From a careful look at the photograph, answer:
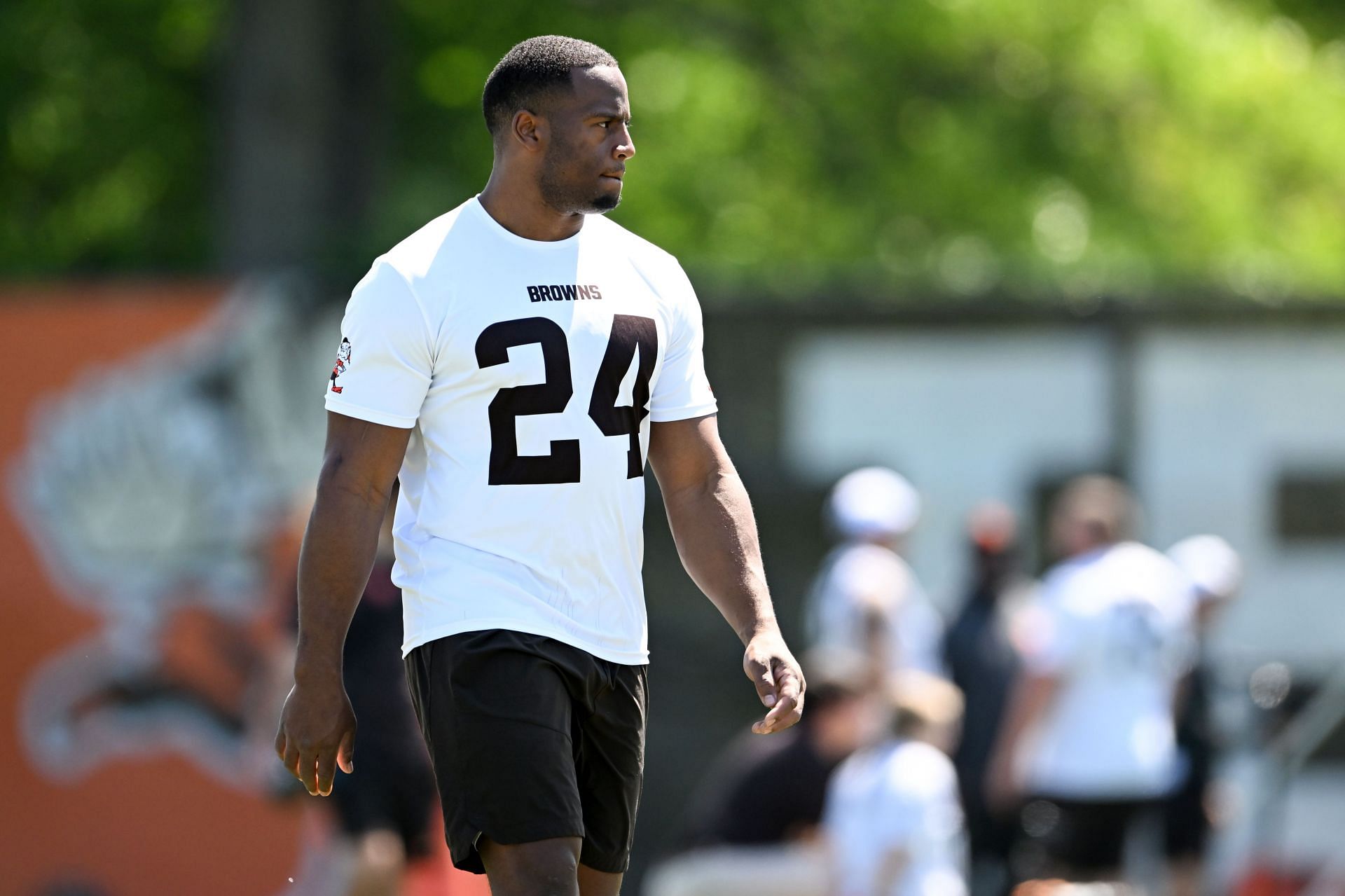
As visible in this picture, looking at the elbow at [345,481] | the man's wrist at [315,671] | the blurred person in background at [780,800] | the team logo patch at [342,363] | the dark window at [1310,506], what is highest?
the team logo patch at [342,363]

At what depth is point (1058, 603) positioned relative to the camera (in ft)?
27.9

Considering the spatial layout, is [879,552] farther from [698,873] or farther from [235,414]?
[235,414]

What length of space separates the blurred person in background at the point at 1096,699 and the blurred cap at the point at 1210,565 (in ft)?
2.56

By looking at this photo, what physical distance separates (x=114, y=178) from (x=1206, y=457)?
8.22 meters

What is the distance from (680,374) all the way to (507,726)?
884mm

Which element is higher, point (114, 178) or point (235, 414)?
point (114, 178)

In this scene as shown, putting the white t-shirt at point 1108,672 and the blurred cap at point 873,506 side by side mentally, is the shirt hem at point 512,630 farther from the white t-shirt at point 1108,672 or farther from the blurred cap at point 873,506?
the blurred cap at point 873,506

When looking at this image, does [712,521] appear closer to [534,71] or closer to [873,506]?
[534,71]

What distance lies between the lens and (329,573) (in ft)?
12.5

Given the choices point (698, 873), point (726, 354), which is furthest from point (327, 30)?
point (698, 873)

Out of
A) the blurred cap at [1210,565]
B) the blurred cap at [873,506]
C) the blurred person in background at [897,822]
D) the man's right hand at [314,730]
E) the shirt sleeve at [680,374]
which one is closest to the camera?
the man's right hand at [314,730]

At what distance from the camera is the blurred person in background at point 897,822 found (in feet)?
23.1

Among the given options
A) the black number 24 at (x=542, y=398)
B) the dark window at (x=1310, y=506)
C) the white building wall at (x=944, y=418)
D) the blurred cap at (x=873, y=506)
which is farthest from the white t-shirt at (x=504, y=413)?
the dark window at (x=1310, y=506)

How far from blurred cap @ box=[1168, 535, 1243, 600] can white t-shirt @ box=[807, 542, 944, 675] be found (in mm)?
1302
